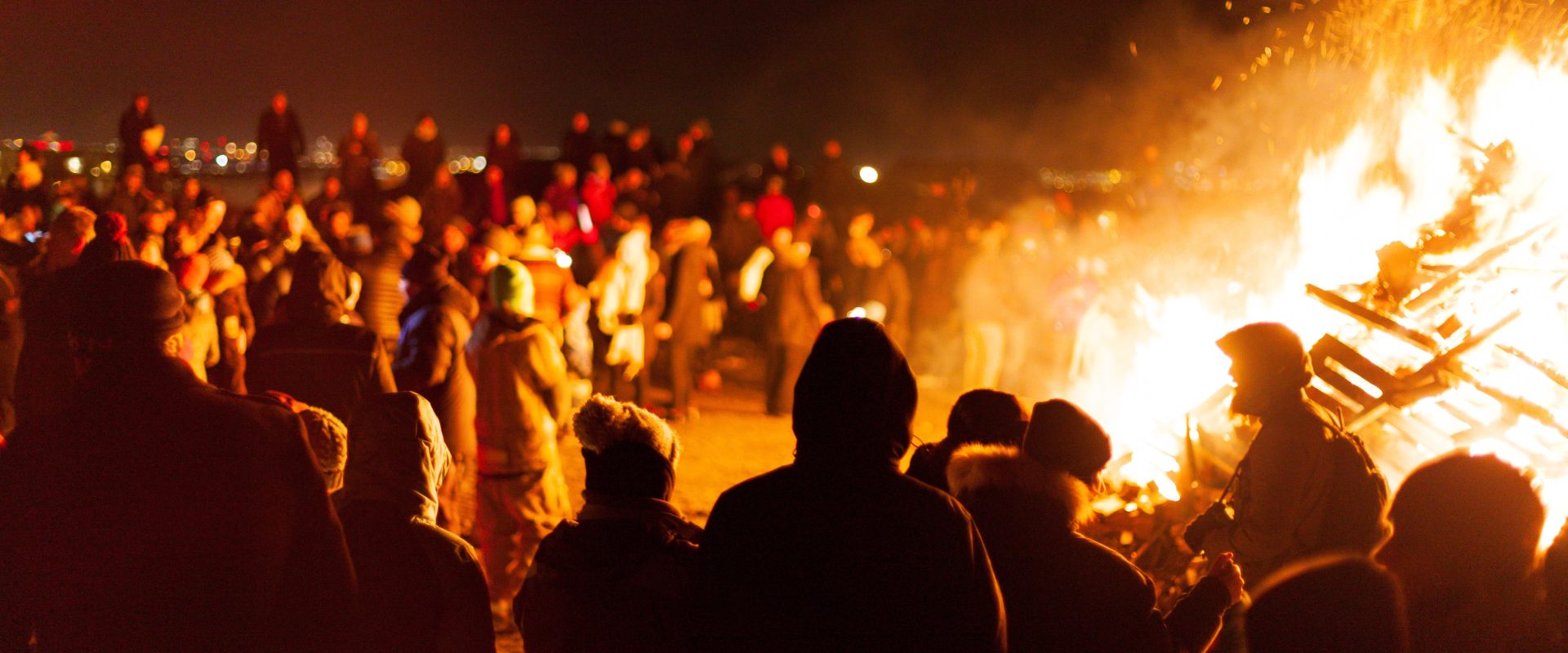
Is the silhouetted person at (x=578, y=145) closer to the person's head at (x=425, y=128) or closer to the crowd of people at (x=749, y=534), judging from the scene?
the person's head at (x=425, y=128)

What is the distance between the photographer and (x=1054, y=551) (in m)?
2.95

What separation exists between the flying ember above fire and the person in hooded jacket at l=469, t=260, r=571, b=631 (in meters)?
3.29

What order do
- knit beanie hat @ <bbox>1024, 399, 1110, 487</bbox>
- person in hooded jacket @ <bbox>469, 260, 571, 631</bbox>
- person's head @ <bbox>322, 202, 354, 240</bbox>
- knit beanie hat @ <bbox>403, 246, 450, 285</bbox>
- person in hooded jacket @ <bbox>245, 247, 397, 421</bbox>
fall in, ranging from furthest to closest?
1. person's head @ <bbox>322, 202, 354, 240</bbox>
2. knit beanie hat @ <bbox>403, 246, 450, 285</bbox>
3. person in hooded jacket @ <bbox>469, 260, 571, 631</bbox>
4. person in hooded jacket @ <bbox>245, 247, 397, 421</bbox>
5. knit beanie hat @ <bbox>1024, 399, 1110, 487</bbox>

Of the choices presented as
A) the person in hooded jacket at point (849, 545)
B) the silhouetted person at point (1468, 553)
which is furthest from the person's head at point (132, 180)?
the silhouetted person at point (1468, 553)

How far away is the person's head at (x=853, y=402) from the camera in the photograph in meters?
2.41

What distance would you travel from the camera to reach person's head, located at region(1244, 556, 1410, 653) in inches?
98.9

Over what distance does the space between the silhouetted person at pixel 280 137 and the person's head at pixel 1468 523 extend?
15.4 metres

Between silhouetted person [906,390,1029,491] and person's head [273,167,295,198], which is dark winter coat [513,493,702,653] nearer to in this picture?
silhouetted person [906,390,1029,491]

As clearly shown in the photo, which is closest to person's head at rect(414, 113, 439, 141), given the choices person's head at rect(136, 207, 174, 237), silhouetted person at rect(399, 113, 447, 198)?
silhouetted person at rect(399, 113, 447, 198)

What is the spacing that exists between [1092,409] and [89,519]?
759 cm

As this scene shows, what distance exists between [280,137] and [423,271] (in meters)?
10.9

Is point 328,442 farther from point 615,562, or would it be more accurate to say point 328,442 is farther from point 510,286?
point 510,286

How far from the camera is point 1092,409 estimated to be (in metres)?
8.88

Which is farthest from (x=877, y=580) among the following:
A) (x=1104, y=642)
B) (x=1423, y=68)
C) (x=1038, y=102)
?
(x=1038, y=102)
